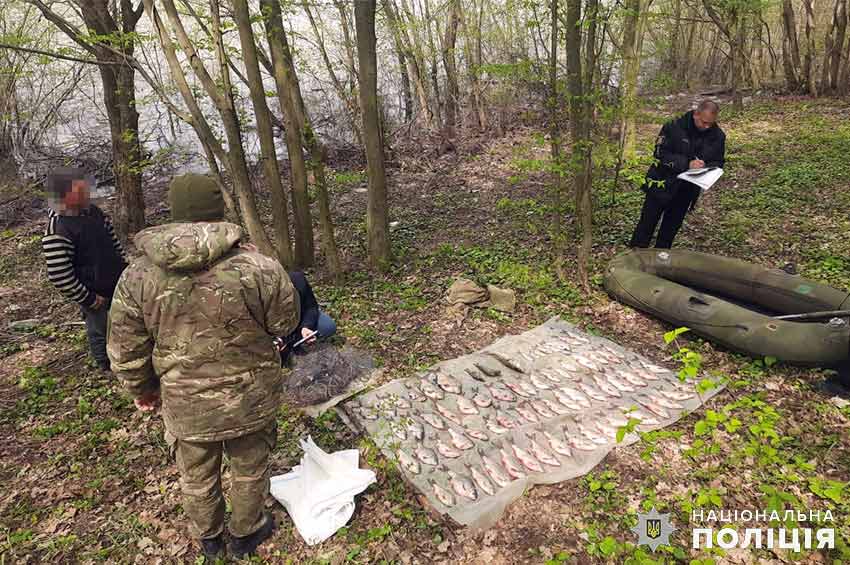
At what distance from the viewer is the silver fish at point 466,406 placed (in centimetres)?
368

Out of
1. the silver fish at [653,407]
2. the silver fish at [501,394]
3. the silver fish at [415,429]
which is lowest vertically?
the silver fish at [653,407]

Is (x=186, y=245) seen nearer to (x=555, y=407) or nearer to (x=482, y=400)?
(x=482, y=400)

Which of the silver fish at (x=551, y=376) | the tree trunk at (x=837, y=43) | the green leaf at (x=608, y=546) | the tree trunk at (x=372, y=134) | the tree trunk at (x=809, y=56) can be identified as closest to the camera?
the green leaf at (x=608, y=546)

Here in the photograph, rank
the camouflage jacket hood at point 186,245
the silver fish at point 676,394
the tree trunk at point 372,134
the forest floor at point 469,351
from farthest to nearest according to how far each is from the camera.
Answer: the tree trunk at point 372,134 < the silver fish at point 676,394 < the forest floor at point 469,351 < the camouflage jacket hood at point 186,245

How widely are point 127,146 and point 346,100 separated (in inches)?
185

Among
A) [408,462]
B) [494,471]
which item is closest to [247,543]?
[408,462]

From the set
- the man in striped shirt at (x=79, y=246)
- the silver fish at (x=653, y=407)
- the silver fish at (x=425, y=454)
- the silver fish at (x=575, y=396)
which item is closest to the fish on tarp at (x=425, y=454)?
the silver fish at (x=425, y=454)

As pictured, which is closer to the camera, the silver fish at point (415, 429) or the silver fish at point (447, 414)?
the silver fish at point (415, 429)

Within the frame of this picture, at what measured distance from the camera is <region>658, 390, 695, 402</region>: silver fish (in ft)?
12.2

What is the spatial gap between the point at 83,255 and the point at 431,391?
286 cm

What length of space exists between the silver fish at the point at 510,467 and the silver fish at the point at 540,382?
2.66 feet

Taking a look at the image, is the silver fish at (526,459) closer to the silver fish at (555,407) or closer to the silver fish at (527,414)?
the silver fish at (527,414)

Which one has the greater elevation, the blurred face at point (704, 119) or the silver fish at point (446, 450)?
the blurred face at point (704, 119)

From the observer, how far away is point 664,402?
3.70 m
